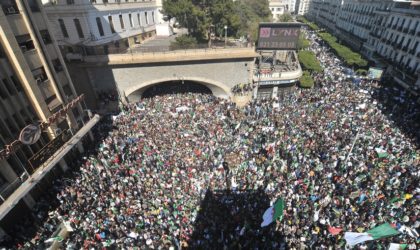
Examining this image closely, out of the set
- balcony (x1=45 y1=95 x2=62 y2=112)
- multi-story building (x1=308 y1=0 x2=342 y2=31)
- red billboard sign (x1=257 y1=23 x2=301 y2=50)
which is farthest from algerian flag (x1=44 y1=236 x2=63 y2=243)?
multi-story building (x1=308 y1=0 x2=342 y2=31)

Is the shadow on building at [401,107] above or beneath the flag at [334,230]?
beneath

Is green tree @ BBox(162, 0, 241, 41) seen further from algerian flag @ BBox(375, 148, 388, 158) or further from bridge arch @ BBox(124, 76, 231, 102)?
algerian flag @ BBox(375, 148, 388, 158)

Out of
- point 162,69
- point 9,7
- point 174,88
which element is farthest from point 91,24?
point 9,7

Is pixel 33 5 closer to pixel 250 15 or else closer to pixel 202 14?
pixel 202 14

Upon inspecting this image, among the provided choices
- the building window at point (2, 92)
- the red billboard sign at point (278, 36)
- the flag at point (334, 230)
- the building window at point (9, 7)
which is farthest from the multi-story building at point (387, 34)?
the building window at point (2, 92)

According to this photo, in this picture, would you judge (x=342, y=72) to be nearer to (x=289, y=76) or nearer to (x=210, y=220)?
(x=289, y=76)

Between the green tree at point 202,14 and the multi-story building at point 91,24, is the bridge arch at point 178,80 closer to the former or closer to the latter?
the multi-story building at point 91,24

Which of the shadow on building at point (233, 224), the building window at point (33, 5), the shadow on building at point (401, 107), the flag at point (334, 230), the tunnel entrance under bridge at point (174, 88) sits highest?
the building window at point (33, 5)

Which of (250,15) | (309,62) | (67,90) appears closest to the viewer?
(67,90)
